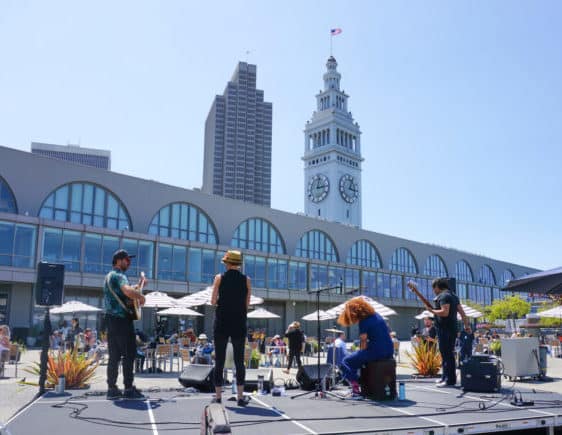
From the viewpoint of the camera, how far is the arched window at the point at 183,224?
119 feet

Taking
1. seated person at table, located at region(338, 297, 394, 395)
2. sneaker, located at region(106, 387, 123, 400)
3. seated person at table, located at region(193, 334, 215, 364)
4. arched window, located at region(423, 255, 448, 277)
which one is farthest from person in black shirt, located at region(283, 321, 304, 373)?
arched window, located at region(423, 255, 448, 277)

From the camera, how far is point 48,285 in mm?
7922

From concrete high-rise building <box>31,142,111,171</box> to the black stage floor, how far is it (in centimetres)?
16958

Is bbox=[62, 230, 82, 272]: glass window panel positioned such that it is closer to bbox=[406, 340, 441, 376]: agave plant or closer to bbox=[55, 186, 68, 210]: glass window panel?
bbox=[55, 186, 68, 210]: glass window panel

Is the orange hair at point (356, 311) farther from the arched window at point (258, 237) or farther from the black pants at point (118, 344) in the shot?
the arched window at point (258, 237)

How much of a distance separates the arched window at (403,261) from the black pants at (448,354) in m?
48.4

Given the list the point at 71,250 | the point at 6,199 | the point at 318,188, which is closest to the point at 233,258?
the point at 6,199

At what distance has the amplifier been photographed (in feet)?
22.8

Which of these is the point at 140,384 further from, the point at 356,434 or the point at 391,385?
the point at 356,434

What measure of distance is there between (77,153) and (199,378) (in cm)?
18118

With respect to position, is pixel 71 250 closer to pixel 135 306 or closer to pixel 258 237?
pixel 258 237

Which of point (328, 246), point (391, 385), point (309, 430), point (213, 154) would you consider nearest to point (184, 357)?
point (391, 385)

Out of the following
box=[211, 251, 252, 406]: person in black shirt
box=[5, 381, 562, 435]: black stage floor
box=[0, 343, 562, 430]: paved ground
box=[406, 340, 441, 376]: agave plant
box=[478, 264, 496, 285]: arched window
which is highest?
box=[478, 264, 496, 285]: arched window

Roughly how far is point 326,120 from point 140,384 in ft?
316
